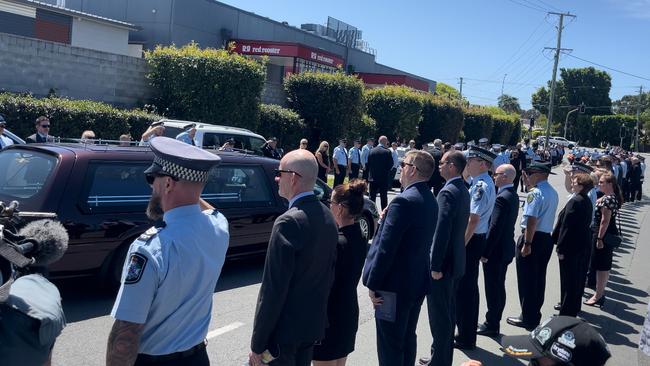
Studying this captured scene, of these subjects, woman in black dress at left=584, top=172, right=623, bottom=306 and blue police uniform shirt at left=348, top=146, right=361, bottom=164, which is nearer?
woman in black dress at left=584, top=172, right=623, bottom=306

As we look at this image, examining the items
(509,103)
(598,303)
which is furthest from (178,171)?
(509,103)

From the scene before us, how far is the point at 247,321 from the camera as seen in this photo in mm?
6035

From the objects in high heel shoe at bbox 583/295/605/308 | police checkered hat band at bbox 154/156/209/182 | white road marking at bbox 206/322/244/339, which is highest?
police checkered hat band at bbox 154/156/209/182

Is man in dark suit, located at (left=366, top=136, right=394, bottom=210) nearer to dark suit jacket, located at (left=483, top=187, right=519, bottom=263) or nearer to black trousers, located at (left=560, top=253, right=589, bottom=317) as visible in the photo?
black trousers, located at (left=560, top=253, right=589, bottom=317)

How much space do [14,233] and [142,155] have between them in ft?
15.9

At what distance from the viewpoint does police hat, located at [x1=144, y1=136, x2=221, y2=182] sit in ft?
8.06

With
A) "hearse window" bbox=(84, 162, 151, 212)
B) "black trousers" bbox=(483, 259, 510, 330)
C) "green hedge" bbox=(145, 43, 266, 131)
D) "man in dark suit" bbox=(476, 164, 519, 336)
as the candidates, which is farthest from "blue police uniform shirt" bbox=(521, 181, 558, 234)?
"green hedge" bbox=(145, 43, 266, 131)

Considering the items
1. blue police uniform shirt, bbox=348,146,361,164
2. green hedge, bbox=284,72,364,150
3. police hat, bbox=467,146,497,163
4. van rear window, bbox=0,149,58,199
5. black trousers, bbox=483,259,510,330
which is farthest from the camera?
green hedge, bbox=284,72,364,150

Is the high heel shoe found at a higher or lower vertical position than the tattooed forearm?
lower

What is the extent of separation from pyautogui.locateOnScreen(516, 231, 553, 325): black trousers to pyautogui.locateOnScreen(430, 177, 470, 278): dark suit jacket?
1.83m

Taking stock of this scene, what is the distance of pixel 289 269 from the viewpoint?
9.98 feet

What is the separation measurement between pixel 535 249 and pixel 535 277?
1.02 feet

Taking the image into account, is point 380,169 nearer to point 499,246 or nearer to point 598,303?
point 598,303

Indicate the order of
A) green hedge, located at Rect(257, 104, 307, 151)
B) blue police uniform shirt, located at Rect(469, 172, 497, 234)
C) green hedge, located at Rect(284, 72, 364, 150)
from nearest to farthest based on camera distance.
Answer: blue police uniform shirt, located at Rect(469, 172, 497, 234), green hedge, located at Rect(257, 104, 307, 151), green hedge, located at Rect(284, 72, 364, 150)
